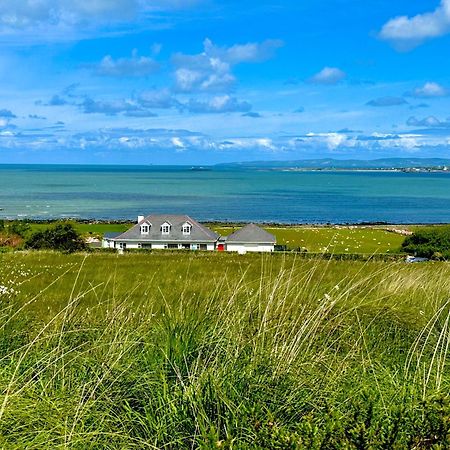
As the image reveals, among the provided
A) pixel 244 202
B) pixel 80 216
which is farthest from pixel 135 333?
pixel 244 202

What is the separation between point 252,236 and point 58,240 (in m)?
19.4

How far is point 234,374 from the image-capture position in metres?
4.23

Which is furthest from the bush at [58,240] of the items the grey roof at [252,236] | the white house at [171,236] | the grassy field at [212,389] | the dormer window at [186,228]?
the grassy field at [212,389]

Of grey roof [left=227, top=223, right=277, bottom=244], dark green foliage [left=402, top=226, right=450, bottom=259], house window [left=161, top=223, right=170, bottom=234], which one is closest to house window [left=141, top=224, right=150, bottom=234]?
house window [left=161, top=223, right=170, bottom=234]

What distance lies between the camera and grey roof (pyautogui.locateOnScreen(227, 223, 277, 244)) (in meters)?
48.2

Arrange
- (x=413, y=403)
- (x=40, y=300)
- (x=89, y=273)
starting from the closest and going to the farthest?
(x=413, y=403)
(x=40, y=300)
(x=89, y=273)

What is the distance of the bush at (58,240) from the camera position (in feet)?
104

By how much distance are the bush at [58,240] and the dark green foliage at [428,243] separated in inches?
788

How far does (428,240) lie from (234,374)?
39.2m

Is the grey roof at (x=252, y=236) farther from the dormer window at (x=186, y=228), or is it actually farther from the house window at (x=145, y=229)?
the house window at (x=145, y=229)

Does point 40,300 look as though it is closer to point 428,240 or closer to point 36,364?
point 36,364

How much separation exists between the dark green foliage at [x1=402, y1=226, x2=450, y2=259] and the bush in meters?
20.0

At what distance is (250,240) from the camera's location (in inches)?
1924

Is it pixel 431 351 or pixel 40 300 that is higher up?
pixel 431 351
